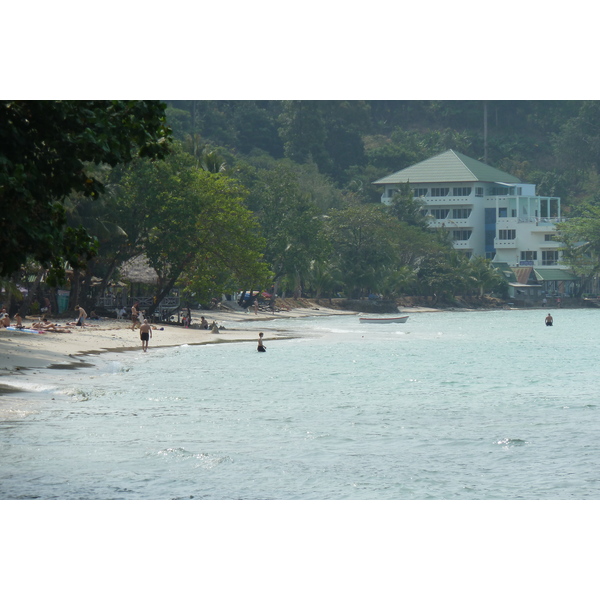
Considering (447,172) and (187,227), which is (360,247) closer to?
(447,172)

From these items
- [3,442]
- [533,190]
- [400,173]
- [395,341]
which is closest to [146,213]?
[395,341]

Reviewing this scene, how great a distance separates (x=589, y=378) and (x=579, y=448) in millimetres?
11814

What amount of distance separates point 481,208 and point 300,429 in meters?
60.8

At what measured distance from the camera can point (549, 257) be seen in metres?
74.1

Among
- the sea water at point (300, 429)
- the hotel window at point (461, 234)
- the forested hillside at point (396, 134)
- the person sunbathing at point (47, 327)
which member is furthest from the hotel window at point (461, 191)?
the person sunbathing at point (47, 327)

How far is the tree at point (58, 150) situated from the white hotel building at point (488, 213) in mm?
64791

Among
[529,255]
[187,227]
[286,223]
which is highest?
[286,223]

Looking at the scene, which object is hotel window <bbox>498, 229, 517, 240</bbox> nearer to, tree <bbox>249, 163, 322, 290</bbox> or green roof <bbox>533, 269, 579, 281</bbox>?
green roof <bbox>533, 269, 579, 281</bbox>

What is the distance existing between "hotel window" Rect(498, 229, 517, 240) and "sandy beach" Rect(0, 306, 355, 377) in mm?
35014

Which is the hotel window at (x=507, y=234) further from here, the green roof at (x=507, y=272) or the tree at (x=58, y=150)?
the tree at (x=58, y=150)

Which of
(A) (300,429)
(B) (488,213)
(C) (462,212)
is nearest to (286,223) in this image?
(C) (462,212)

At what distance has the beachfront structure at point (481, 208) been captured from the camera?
241 ft

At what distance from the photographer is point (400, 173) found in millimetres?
74625
